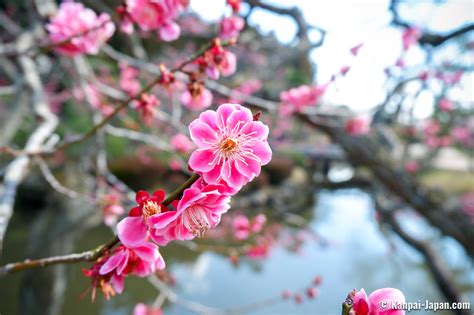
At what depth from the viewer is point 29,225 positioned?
13.9 feet

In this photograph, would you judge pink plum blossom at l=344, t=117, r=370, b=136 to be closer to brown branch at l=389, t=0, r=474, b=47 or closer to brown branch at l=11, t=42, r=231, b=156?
brown branch at l=389, t=0, r=474, b=47

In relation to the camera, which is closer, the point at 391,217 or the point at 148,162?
the point at 391,217

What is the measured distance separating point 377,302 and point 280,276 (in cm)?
400

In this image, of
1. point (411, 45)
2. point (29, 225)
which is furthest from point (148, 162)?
point (411, 45)

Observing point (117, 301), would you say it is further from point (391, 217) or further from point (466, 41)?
point (466, 41)

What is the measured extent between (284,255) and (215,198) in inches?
189

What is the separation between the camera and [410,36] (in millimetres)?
2291

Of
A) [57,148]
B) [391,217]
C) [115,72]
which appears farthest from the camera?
[115,72]

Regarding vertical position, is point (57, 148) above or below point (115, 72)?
below

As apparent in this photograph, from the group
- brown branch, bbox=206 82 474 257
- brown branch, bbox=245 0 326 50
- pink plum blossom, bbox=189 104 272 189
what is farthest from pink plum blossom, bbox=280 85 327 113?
pink plum blossom, bbox=189 104 272 189

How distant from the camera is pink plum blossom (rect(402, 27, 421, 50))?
221 centimetres

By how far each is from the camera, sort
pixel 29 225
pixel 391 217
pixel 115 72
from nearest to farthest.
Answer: pixel 391 217, pixel 29 225, pixel 115 72

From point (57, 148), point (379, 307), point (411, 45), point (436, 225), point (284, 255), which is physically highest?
point (411, 45)

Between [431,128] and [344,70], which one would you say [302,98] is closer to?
[344,70]
